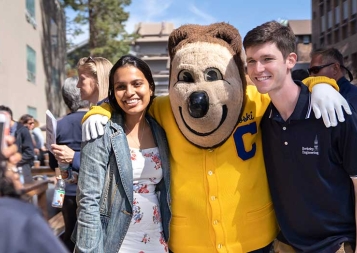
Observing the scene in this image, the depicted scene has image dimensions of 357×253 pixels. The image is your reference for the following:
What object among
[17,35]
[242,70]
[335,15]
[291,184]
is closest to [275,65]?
[242,70]

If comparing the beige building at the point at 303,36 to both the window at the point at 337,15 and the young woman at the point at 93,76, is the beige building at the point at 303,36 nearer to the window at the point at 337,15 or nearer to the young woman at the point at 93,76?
the window at the point at 337,15

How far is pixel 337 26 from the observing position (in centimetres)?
2477

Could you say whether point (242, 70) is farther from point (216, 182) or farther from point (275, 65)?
point (216, 182)

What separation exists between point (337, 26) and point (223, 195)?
80.8 ft

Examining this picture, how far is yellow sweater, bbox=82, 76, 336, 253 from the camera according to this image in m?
2.58

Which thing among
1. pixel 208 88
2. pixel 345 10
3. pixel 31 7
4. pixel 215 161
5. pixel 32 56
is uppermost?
pixel 345 10

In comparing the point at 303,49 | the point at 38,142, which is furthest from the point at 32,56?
the point at 303,49

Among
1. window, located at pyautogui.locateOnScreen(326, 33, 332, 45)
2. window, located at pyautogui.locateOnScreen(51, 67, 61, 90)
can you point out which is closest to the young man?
window, located at pyautogui.locateOnScreen(51, 67, 61, 90)

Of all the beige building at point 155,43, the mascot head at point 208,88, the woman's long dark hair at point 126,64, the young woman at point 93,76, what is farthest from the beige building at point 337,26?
the beige building at point 155,43

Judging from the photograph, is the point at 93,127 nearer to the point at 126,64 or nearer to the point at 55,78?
the point at 126,64

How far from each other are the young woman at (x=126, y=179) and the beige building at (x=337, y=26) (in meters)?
18.3

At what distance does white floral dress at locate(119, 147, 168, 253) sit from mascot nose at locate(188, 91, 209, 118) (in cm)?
36

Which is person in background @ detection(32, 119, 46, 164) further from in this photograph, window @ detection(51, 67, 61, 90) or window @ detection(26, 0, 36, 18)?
window @ detection(51, 67, 61, 90)

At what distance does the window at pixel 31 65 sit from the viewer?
1679cm
